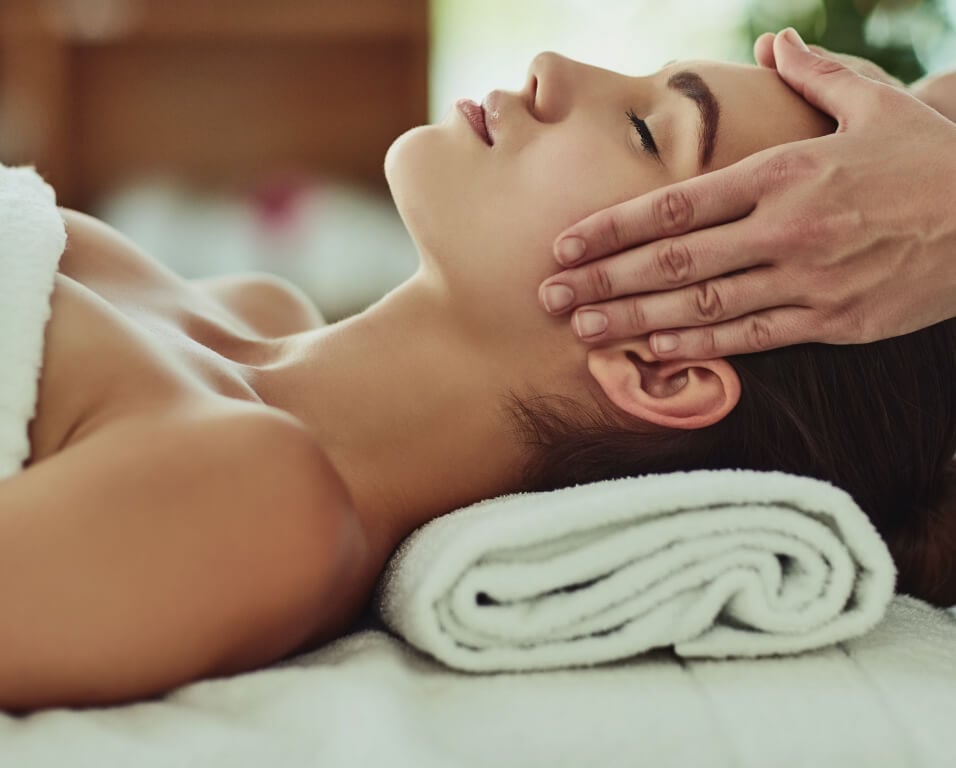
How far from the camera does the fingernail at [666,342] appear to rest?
91 cm

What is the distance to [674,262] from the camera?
2.88ft

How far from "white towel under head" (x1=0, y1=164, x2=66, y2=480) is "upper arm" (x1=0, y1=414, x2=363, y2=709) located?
0.05 metres

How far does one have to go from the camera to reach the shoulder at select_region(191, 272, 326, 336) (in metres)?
1.41

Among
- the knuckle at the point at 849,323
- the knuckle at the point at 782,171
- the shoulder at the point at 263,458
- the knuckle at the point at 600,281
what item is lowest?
the shoulder at the point at 263,458

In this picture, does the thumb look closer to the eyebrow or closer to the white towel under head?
the eyebrow

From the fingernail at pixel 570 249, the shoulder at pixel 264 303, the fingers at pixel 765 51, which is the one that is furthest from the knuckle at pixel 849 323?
the shoulder at pixel 264 303

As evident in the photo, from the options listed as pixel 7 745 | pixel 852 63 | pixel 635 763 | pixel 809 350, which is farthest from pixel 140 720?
pixel 852 63

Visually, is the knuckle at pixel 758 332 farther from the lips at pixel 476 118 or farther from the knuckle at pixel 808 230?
the lips at pixel 476 118

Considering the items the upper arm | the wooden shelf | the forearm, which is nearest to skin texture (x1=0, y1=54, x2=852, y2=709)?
the upper arm

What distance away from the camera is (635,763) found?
629mm

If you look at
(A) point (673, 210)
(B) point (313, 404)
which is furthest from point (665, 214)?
(B) point (313, 404)

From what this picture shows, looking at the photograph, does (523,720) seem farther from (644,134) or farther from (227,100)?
(227,100)

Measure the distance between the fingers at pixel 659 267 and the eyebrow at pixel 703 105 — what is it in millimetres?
102

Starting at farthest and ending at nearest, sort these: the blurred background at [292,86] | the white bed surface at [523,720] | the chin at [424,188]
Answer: the blurred background at [292,86], the chin at [424,188], the white bed surface at [523,720]
